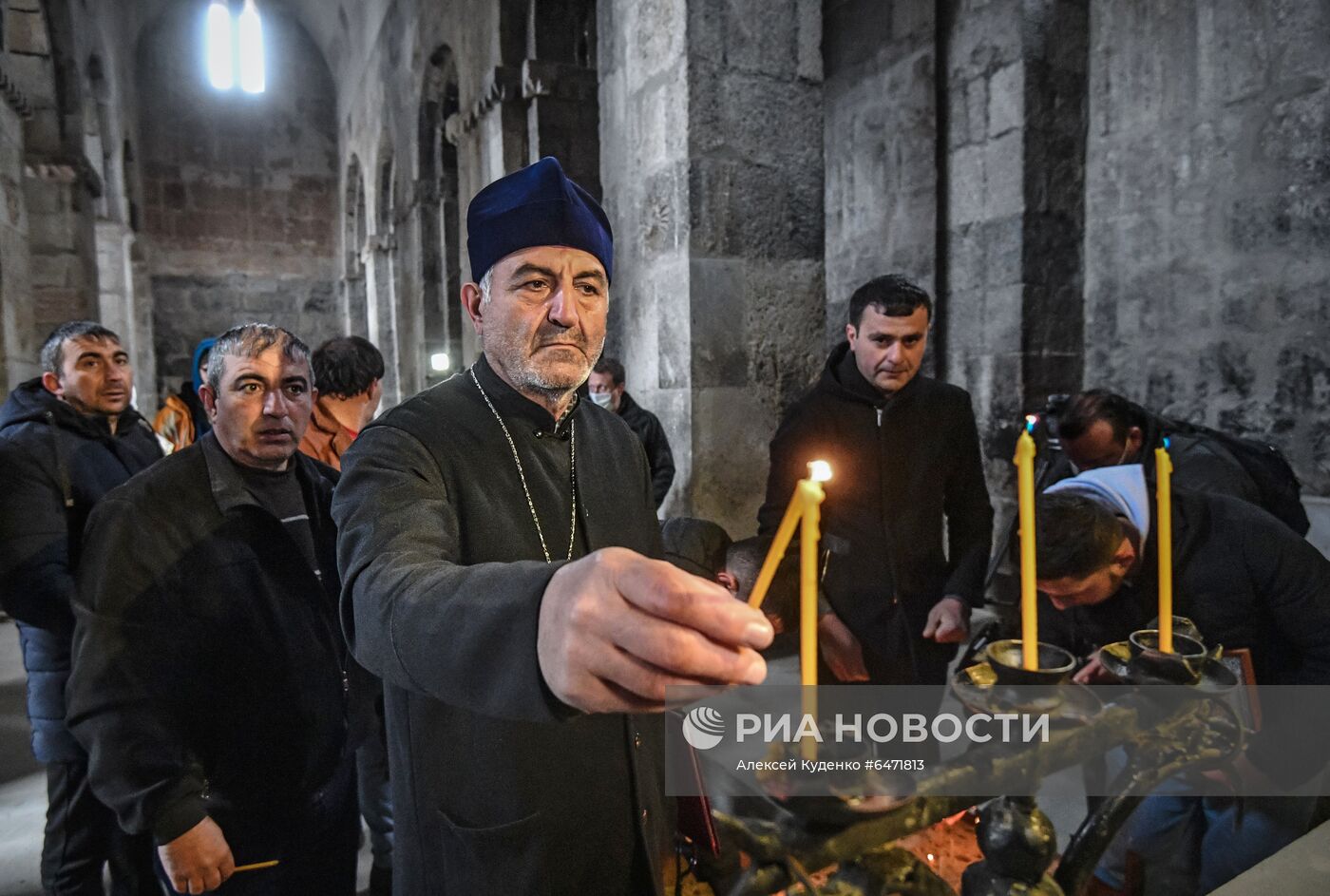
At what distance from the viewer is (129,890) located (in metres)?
2.18

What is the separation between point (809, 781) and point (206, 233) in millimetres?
17520

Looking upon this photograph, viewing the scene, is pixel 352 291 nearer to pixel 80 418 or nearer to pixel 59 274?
pixel 59 274

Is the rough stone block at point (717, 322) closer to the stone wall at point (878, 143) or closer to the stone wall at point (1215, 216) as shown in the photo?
the stone wall at point (878, 143)

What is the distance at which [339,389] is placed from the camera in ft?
9.31

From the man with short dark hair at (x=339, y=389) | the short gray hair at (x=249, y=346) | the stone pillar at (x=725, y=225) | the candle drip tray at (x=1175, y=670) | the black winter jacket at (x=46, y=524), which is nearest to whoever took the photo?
the candle drip tray at (x=1175, y=670)

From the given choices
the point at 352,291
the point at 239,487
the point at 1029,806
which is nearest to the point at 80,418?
the point at 239,487

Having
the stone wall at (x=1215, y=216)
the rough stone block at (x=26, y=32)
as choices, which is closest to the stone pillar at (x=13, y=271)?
the rough stone block at (x=26, y=32)

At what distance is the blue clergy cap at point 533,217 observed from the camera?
136 cm

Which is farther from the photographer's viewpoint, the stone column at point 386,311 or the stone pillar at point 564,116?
the stone column at point 386,311

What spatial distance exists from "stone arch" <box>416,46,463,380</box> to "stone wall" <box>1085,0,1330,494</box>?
637 centimetres

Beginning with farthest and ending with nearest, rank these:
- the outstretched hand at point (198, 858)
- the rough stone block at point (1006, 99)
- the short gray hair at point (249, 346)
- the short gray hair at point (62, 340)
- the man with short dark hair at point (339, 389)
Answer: the rough stone block at point (1006, 99) → the man with short dark hair at point (339, 389) → the short gray hair at point (62, 340) → the short gray hair at point (249, 346) → the outstretched hand at point (198, 858)

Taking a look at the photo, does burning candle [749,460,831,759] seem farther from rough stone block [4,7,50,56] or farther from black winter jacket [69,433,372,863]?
rough stone block [4,7,50,56]

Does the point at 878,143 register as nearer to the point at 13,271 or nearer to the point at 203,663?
the point at 203,663

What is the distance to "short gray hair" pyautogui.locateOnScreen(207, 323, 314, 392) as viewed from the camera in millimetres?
1944
